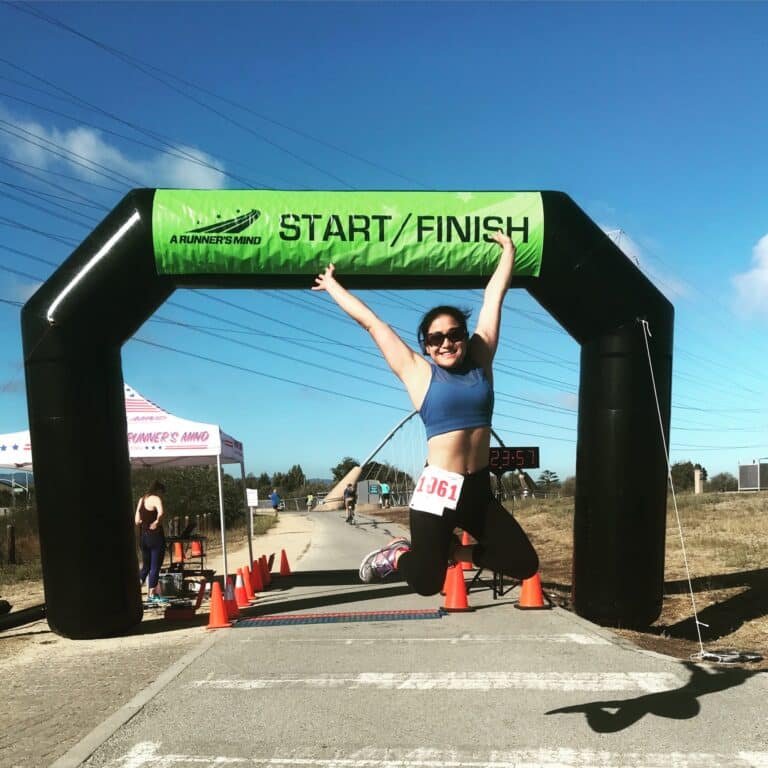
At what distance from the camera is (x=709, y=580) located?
1209cm

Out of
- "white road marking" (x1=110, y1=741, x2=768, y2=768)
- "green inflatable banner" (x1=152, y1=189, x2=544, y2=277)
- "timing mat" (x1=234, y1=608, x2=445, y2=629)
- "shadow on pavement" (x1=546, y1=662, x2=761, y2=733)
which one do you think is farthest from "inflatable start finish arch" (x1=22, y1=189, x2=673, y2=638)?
"white road marking" (x1=110, y1=741, x2=768, y2=768)

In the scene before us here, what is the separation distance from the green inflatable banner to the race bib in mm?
4626

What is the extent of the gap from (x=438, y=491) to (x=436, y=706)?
8.54ft

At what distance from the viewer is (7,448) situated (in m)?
13.2

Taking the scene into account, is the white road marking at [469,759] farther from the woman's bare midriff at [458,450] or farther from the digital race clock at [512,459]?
the digital race clock at [512,459]

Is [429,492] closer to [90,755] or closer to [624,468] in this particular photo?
[90,755]

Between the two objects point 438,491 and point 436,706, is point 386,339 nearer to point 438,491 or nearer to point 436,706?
point 438,491

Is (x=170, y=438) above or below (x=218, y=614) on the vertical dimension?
above

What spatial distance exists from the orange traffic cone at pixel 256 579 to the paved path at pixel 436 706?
3782mm

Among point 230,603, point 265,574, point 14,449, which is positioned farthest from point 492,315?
point 14,449

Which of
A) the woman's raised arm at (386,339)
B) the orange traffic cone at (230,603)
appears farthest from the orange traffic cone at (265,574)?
the woman's raised arm at (386,339)

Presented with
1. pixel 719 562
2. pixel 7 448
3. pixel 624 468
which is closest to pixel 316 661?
pixel 624 468

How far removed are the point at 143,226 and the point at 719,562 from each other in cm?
1185

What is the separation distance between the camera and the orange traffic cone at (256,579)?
12039mm
